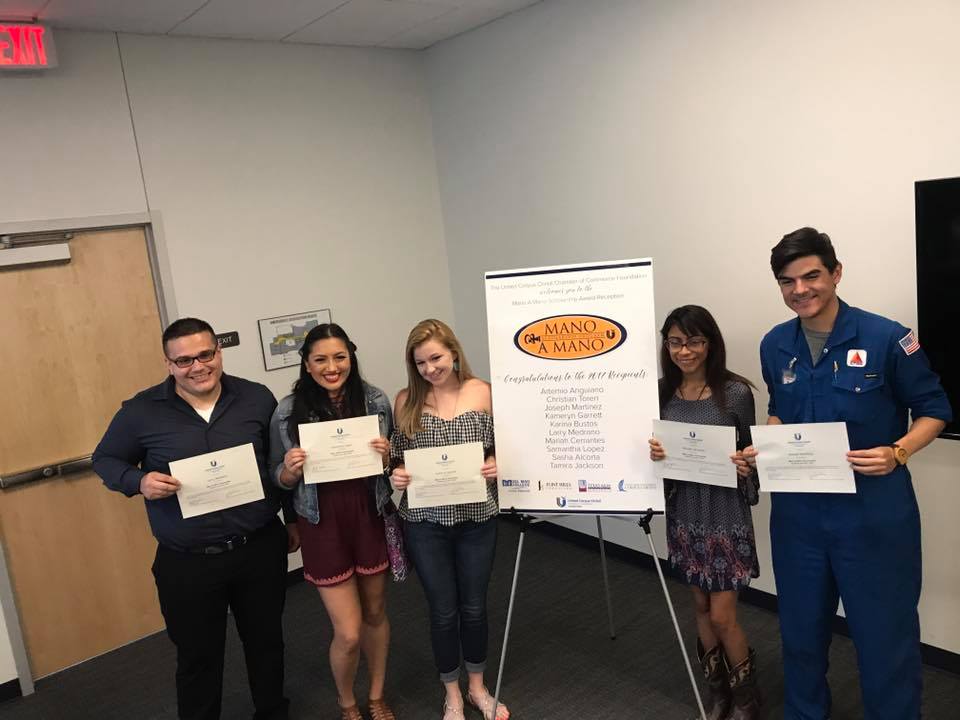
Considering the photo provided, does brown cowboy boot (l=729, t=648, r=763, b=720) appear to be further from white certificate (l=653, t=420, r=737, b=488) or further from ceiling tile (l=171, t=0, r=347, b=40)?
ceiling tile (l=171, t=0, r=347, b=40)

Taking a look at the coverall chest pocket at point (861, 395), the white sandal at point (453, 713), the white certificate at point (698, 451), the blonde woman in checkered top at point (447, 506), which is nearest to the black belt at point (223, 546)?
the blonde woman in checkered top at point (447, 506)

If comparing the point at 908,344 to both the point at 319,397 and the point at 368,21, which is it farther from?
the point at 368,21

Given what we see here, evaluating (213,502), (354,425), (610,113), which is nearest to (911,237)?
(610,113)

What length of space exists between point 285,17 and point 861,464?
128 inches

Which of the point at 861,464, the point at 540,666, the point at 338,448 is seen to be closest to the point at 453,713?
the point at 540,666

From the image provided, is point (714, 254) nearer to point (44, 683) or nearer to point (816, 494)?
point (816, 494)

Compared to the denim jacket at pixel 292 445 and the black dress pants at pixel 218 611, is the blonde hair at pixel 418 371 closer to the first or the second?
Result: the denim jacket at pixel 292 445

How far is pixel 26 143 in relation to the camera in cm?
342

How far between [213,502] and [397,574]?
708 mm

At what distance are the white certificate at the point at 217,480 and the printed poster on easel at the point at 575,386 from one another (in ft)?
2.90

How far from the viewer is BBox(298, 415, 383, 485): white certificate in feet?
8.46

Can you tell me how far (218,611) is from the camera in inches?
107

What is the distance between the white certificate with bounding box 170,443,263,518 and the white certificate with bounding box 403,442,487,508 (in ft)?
1.77

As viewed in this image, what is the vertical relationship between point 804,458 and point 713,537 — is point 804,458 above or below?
above
